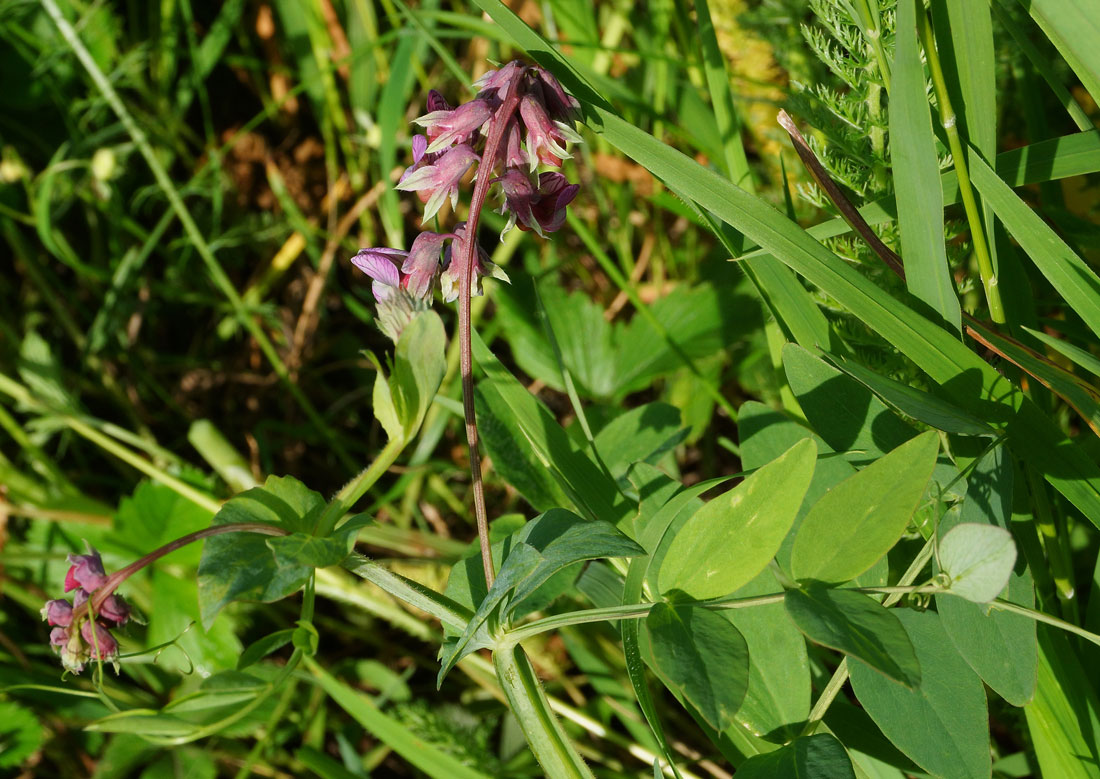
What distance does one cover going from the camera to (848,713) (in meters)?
1.03

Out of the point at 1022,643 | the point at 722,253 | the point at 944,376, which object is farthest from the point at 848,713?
the point at 722,253

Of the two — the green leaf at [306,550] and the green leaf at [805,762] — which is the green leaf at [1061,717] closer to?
the green leaf at [805,762]

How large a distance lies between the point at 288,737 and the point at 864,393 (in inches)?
51.5

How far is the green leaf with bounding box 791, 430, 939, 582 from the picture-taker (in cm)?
76

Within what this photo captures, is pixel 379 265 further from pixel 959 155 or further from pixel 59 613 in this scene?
pixel 959 155

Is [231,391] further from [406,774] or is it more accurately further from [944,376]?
[944,376]

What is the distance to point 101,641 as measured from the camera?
87cm

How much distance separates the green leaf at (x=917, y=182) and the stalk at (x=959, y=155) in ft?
0.25

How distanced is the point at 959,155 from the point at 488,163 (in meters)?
0.52

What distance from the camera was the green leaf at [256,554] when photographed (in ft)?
2.41

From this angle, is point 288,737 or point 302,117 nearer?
point 288,737

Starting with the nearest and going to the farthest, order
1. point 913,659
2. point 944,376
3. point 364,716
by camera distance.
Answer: point 913,659, point 944,376, point 364,716

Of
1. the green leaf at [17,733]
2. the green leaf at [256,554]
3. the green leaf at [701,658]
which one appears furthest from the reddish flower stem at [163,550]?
the green leaf at [17,733]

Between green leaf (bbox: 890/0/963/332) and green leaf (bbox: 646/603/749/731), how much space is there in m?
0.41
